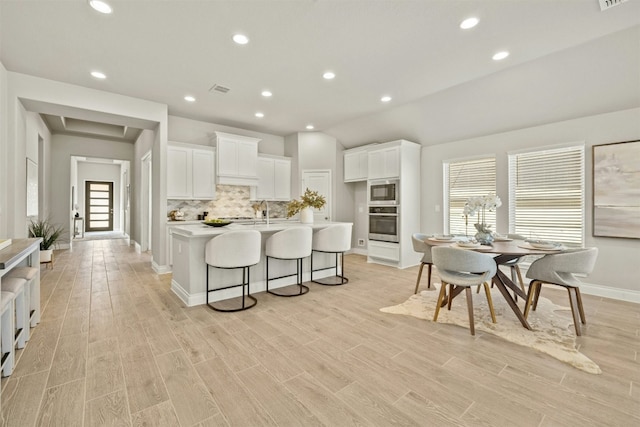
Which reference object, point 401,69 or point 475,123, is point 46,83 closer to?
point 401,69

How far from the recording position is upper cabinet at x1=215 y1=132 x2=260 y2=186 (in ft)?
19.0

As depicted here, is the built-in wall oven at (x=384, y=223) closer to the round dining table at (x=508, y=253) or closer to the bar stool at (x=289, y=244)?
the round dining table at (x=508, y=253)

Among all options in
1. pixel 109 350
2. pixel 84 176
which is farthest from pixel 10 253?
pixel 84 176

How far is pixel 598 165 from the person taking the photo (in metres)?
3.72

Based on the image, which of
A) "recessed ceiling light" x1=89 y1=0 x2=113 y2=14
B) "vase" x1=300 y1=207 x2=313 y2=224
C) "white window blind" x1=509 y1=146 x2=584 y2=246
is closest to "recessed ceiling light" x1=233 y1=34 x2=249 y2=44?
"recessed ceiling light" x1=89 y1=0 x2=113 y2=14

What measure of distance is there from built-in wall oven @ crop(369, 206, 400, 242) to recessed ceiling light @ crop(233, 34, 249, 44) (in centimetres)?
375

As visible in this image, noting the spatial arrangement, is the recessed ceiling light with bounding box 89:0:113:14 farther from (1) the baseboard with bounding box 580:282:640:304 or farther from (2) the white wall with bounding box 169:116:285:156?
(1) the baseboard with bounding box 580:282:640:304

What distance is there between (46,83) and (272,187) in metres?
4.03

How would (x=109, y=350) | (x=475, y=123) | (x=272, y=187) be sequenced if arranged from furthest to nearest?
1. (x=272, y=187)
2. (x=475, y=123)
3. (x=109, y=350)

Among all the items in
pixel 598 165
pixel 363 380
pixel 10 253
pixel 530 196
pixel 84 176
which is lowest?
pixel 363 380

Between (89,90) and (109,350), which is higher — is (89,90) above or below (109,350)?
above

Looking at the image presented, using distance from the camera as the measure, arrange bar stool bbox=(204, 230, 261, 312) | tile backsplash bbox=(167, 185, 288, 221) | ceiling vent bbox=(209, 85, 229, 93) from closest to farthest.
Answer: bar stool bbox=(204, 230, 261, 312) → ceiling vent bbox=(209, 85, 229, 93) → tile backsplash bbox=(167, 185, 288, 221)

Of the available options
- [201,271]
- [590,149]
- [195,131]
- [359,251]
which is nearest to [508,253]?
[590,149]

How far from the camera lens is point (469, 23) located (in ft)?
8.98
